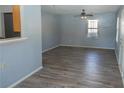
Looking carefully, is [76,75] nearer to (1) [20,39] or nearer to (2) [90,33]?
(1) [20,39]

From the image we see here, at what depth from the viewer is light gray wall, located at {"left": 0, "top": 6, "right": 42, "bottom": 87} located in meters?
3.11

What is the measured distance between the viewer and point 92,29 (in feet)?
29.8

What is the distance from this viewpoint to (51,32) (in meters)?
8.71

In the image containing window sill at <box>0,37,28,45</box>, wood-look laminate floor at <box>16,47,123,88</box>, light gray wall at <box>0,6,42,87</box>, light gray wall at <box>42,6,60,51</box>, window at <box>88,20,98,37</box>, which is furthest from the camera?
window at <box>88,20,98,37</box>

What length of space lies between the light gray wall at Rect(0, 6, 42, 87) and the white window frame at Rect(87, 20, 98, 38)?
5228 millimetres

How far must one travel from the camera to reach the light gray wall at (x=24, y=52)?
3.11 meters

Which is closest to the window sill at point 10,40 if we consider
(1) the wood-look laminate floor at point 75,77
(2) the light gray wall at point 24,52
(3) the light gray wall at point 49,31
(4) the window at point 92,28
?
(2) the light gray wall at point 24,52

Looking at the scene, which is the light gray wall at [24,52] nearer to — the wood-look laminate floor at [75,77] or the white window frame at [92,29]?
the wood-look laminate floor at [75,77]

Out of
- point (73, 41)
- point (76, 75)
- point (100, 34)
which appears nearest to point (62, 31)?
point (73, 41)

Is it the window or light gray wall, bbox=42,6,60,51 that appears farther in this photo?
the window

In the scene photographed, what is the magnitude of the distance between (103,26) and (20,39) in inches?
250

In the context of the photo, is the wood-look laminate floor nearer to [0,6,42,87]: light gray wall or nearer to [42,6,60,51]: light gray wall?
[0,6,42,87]: light gray wall

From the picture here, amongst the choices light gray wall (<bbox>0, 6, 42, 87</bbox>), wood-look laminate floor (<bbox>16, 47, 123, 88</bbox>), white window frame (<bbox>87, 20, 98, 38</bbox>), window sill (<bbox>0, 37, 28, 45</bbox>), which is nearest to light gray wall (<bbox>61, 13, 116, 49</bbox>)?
white window frame (<bbox>87, 20, 98, 38</bbox>)

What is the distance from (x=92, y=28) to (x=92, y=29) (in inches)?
2.4
